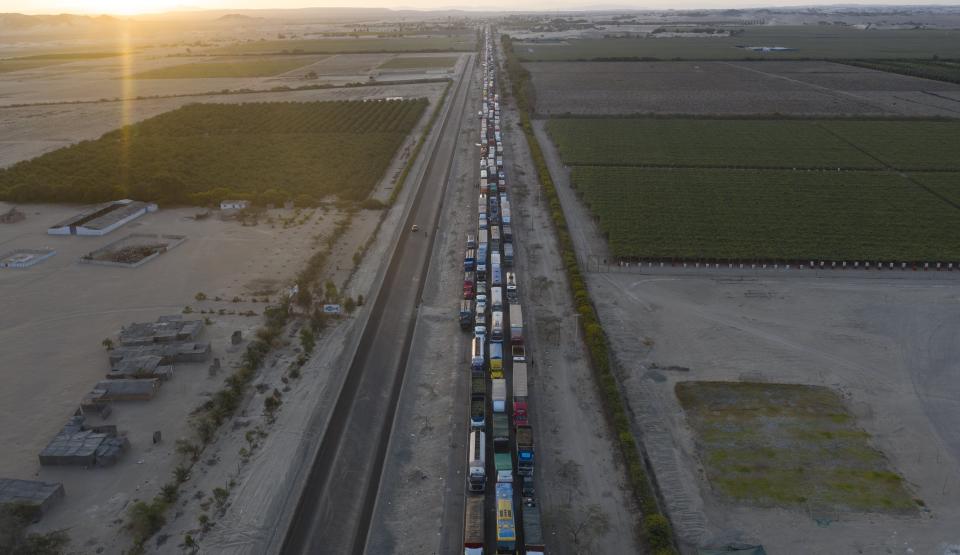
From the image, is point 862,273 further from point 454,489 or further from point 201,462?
point 201,462

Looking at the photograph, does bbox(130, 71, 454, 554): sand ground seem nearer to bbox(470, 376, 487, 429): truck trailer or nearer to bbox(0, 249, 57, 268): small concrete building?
bbox(470, 376, 487, 429): truck trailer

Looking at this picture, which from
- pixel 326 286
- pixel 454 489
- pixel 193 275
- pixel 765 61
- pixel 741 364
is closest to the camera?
pixel 454 489

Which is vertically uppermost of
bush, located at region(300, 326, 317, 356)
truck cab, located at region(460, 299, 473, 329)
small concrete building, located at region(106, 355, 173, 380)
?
truck cab, located at region(460, 299, 473, 329)

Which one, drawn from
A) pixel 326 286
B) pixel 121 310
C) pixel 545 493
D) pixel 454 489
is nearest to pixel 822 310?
pixel 545 493

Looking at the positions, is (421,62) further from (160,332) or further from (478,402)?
(478,402)

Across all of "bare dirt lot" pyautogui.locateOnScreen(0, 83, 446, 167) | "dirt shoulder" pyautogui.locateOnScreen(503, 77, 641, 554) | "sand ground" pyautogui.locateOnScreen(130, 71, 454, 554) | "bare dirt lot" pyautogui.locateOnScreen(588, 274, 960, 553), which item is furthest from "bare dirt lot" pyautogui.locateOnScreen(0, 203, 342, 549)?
"bare dirt lot" pyautogui.locateOnScreen(0, 83, 446, 167)
